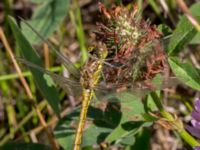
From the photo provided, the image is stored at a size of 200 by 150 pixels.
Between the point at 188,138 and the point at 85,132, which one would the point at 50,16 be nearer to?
the point at 85,132

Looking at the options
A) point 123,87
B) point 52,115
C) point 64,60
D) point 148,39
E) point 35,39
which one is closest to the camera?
point 148,39

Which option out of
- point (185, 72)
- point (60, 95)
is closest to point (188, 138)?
point (185, 72)

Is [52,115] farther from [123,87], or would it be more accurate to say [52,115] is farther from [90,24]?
[123,87]

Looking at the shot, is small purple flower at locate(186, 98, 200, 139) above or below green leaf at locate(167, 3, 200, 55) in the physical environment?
below

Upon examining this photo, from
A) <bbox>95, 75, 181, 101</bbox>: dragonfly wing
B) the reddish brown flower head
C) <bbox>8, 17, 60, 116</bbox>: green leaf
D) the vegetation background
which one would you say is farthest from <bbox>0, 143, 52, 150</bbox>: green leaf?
the reddish brown flower head

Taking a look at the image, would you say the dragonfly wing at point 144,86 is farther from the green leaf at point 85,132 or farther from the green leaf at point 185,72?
the green leaf at point 85,132

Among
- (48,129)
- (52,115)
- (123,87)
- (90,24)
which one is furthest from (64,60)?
(90,24)

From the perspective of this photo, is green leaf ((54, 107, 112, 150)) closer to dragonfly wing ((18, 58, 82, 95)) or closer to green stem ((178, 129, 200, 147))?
dragonfly wing ((18, 58, 82, 95))

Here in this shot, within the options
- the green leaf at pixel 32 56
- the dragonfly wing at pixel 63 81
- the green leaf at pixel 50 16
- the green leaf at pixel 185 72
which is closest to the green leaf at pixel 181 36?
the green leaf at pixel 185 72

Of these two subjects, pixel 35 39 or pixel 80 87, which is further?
pixel 35 39
